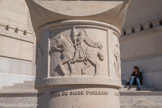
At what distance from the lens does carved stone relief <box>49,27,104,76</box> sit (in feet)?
11.1

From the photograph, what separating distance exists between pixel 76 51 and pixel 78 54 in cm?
6

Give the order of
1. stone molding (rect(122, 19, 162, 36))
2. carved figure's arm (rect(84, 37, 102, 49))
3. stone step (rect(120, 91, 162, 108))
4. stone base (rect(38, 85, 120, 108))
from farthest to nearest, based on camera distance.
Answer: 1. stone molding (rect(122, 19, 162, 36))
2. stone step (rect(120, 91, 162, 108))
3. carved figure's arm (rect(84, 37, 102, 49))
4. stone base (rect(38, 85, 120, 108))

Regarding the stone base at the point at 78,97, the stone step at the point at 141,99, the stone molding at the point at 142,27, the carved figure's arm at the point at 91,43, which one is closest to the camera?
the stone base at the point at 78,97

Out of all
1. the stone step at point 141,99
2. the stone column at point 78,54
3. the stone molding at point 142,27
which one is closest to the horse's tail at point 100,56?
the stone column at point 78,54

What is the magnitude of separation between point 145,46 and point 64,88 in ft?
31.3

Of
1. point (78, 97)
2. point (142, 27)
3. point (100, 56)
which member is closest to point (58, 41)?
point (100, 56)

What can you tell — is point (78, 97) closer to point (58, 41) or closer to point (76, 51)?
point (76, 51)

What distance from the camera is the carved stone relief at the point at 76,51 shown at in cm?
340

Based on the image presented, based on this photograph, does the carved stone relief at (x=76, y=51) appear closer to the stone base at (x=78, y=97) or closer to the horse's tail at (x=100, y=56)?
the horse's tail at (x=100, y=56)

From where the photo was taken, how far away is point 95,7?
3549 mm

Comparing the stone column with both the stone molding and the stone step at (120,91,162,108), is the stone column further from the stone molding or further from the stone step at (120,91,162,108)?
the stone molding

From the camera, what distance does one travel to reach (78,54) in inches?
134

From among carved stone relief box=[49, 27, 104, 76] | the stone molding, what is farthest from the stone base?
the stone molding

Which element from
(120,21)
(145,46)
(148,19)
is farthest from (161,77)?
(120,21)
